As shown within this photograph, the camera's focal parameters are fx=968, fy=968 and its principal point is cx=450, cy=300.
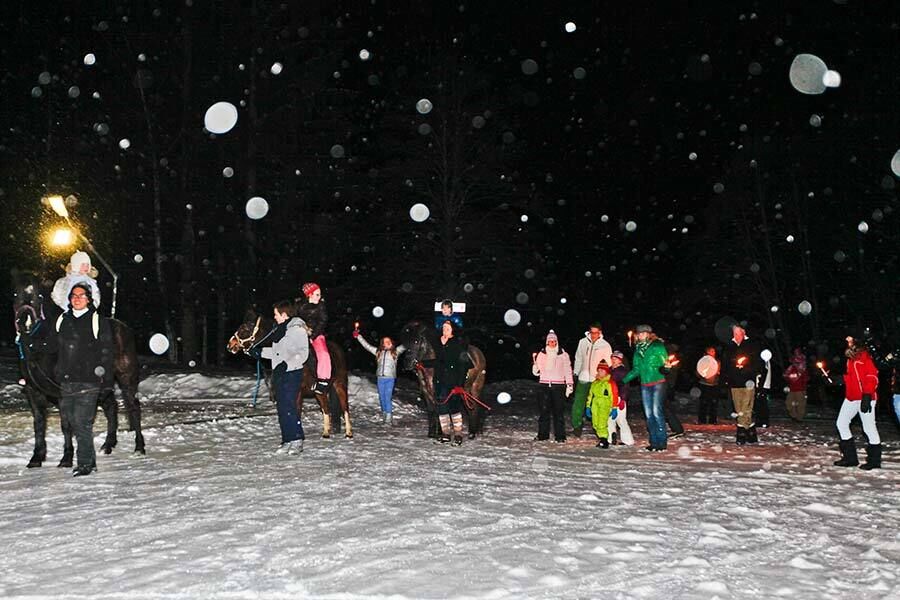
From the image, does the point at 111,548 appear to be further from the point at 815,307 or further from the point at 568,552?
the point at 815,307

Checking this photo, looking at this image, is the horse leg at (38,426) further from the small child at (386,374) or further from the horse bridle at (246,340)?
the small child at (386,374)

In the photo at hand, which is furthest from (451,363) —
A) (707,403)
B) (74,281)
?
(707,403)

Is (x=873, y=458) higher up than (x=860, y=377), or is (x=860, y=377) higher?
(x=860, y=377)

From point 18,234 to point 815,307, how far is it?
100ft

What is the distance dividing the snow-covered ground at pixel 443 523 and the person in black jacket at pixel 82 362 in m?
0.49

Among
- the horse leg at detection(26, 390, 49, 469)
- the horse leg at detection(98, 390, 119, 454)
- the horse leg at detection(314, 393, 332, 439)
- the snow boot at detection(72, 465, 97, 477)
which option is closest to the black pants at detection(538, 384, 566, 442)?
the horse leg at detection(314, 393, 332, 439)

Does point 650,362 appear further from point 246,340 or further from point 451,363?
point 246,340

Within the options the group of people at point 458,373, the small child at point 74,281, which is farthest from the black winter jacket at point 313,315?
the small child at point 74,281

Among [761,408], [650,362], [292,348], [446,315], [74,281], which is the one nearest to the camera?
[74,281]

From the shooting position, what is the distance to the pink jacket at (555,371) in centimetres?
1534

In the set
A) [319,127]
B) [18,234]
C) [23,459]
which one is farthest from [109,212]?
[23,459]

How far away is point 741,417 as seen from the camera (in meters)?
15.6

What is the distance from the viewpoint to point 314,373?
14.4 m

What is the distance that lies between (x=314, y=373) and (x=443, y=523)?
6887mm
